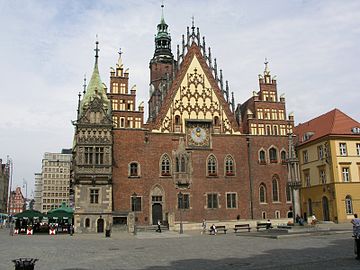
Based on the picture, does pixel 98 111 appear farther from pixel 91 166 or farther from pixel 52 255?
pixel 52 255

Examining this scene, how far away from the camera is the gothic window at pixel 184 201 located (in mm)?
47656

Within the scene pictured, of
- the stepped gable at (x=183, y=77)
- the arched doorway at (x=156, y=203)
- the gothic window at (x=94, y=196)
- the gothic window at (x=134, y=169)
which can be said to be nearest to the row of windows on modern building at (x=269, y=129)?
the stepped gable at (x=183, y=77)

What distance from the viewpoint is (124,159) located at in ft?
154

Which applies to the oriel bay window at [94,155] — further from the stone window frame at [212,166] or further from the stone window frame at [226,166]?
the stone window frame at [226,166]

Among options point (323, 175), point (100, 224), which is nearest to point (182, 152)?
point (100, 224)

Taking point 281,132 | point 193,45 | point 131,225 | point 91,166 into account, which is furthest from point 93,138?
point 281,132

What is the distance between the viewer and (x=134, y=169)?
47250 mm

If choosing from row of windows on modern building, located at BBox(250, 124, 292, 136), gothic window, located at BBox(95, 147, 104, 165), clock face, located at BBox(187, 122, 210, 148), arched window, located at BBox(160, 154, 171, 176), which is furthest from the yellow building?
gothic window, located at BBox(95, 147, 104, 165)

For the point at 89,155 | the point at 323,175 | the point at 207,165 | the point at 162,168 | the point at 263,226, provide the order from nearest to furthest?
the point at 263,226, the point at 89,155, the point at 323,175, the point at 162,168, the point at 207,165

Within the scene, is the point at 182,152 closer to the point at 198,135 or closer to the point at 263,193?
the point at 198,135

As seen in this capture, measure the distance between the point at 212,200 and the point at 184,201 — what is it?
148 inches

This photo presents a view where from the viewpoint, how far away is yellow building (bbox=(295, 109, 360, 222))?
147ft

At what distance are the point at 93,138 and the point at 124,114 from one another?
16.9 ft

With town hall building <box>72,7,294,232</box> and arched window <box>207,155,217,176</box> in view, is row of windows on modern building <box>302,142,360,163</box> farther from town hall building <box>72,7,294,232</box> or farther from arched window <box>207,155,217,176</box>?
arched window <box>207,155,217,176</box>
